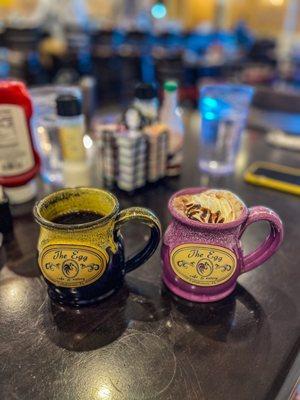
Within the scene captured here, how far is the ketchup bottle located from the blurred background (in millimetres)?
1087

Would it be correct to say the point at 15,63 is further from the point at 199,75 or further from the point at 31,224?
the point at 31,224

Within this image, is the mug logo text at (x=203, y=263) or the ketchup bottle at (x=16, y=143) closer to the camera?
the mug logo text at (x=203, y=263)

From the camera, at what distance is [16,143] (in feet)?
2.29

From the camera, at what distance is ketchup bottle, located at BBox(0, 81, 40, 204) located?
2.19 ft

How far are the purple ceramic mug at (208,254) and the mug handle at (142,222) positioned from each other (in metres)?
0.02

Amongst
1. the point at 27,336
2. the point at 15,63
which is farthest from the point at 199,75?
the point at 27,336

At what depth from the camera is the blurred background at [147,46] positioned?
3527mm

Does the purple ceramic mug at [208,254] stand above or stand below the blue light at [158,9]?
below

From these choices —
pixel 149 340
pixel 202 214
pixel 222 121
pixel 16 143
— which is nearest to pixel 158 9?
pixel 222 121

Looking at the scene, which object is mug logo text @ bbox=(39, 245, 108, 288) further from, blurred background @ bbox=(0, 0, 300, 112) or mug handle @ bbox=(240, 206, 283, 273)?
blurred background @ bbox=(0, 0, 300, 112)

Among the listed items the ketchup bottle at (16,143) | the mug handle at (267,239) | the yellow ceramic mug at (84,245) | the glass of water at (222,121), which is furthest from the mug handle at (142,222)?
the glass of water at (222,121)

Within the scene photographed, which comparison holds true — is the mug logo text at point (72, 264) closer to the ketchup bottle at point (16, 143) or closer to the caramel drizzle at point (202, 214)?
the caramel drizzle at point (202, 214)

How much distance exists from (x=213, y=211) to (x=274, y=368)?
195mm

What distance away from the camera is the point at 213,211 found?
0.48 metres
